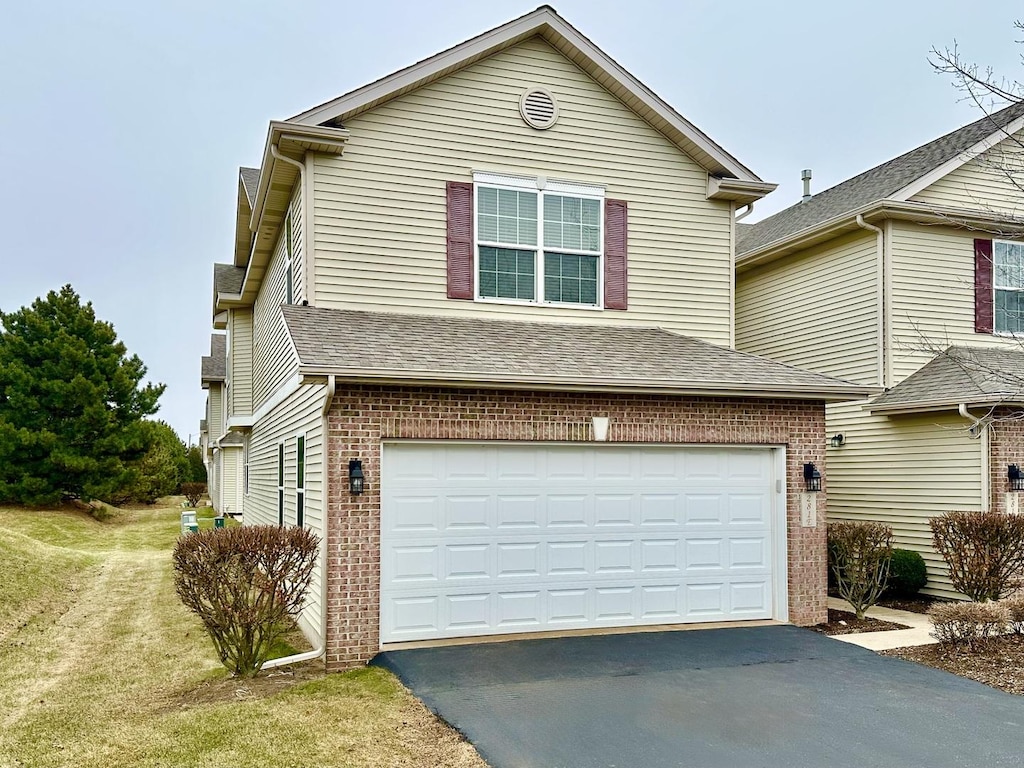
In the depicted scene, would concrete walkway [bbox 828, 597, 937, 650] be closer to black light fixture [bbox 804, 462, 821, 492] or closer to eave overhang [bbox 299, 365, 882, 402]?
black light fixture [bbox 804, 462, 821, 492]

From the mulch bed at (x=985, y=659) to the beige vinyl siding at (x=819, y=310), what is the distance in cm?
529

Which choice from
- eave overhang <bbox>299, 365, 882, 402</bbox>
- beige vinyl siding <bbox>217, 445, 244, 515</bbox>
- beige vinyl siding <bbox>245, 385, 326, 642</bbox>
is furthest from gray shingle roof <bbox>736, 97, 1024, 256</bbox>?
beige vinyl siding <bbox>217, 445, 244, 515</bbox>

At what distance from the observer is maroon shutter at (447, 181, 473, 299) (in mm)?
11133

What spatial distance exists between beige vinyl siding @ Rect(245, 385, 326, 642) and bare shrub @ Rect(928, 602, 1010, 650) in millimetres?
6684

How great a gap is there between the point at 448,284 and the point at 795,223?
8.25m

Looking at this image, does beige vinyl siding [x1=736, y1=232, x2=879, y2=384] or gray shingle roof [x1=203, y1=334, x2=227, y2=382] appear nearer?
beige vinyl siding [x1=736, y1=232, x2=879, y2=384]

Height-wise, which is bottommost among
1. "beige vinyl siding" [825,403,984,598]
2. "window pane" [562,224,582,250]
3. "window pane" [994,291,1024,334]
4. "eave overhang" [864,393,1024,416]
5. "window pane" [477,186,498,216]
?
"beige vinyl siding" [825,403,984,598]

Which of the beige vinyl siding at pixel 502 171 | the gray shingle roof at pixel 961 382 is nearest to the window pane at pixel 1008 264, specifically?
the gray shingle roof at pixel 961 382

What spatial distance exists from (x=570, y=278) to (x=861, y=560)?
206 inches

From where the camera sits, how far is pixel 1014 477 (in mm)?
12094

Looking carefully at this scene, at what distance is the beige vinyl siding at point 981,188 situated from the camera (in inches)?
557

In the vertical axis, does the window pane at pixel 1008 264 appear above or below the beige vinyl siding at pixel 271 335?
above

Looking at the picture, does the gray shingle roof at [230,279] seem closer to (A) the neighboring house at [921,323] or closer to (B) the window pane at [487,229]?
(B) the window pane at [487,229]

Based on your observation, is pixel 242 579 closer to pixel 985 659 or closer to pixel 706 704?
pixel 706 704
